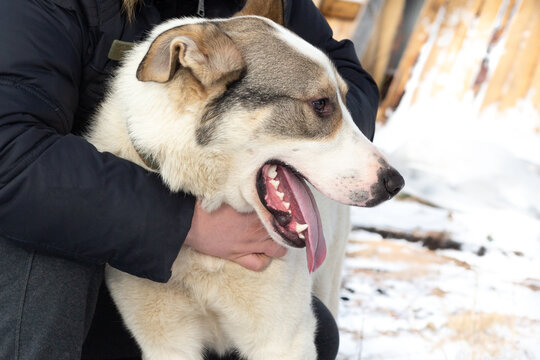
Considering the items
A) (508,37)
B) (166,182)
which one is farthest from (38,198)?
(508,37)

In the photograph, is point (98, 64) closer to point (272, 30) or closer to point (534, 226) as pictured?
point (272, 30)

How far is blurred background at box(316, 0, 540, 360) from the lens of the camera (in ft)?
9.53

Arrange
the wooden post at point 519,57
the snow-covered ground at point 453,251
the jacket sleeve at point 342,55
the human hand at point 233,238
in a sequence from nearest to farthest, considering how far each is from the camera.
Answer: the human hand at point 233,238 < the jacket sleeve at point 342,55 < the snow-covered ground at point 453,251 < the wooden post at point 519,57

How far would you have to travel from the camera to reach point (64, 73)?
1682 mm

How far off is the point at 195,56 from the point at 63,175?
0.42 meters

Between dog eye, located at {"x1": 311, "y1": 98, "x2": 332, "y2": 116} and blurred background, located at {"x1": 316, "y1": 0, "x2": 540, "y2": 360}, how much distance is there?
1383mm

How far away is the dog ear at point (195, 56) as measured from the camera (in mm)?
1464

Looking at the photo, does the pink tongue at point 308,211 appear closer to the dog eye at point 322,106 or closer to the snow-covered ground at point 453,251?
the dog eye at point 322,106

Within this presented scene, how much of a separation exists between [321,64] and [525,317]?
202 centimetres

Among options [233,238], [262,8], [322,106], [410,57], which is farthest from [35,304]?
[410,57]

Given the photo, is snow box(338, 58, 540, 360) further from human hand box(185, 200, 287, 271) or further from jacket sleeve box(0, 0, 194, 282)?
jacket sleeve box(0, 0, 194, 282)

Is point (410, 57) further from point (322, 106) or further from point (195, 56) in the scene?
point (195, 56)

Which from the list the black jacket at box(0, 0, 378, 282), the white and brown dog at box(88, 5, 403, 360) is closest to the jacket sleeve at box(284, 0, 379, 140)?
the white and brown dog at box(88, 5, 403, 360)

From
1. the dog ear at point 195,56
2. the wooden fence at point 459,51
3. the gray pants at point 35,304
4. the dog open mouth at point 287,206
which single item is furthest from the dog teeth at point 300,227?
the wooden fence at point 459,51
